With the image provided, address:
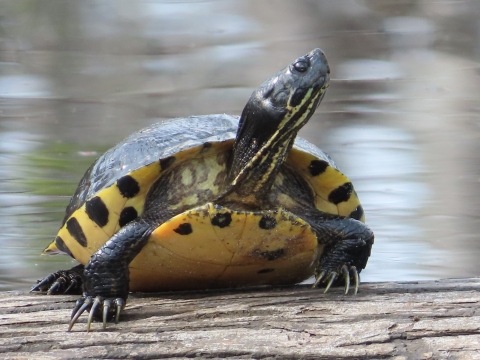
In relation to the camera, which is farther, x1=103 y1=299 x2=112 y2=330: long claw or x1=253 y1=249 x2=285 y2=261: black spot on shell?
x1=253 y1=249 x2=285 y2=261: black spot on shell

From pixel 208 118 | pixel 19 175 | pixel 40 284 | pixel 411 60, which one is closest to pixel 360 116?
pixel 411 60

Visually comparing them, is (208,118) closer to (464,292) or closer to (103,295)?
(103,295)

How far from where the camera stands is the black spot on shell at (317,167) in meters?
2.74

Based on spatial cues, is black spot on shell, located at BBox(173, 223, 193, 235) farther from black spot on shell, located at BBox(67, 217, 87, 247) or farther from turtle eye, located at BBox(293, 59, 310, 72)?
turtle eye, located at BBox(293, 59, 310, 72)

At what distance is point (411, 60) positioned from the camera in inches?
289

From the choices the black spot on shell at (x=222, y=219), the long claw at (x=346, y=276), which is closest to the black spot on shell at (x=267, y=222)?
the black spot on shell at (x=222, y=219)

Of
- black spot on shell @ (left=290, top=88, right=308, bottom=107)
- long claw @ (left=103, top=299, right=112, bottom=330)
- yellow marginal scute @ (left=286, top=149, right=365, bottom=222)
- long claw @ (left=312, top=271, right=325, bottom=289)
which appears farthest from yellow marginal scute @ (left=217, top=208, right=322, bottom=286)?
long claw @ (left=103, top=299, right=112, bottom=330)

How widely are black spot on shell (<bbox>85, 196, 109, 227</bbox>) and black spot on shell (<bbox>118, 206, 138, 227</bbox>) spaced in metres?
0.06

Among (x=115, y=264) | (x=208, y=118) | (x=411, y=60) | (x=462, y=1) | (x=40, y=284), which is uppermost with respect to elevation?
(x=462, y=1)

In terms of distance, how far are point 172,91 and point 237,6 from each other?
135cm

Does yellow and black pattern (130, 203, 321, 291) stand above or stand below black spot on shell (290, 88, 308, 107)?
below

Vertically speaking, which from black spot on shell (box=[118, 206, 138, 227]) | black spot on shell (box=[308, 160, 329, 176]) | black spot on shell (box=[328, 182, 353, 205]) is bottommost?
black spot on shell (box=[118, 206, 138, 227])

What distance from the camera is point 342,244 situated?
8.68ft

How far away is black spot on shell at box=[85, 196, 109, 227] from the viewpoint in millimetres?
2576
